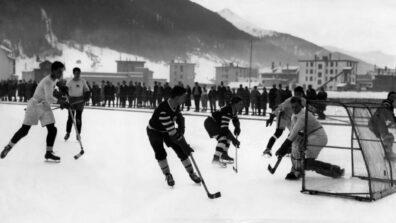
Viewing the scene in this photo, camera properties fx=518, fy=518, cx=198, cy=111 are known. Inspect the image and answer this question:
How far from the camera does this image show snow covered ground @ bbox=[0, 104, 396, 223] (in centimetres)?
570

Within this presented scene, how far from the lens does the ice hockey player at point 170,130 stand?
22.5 feet

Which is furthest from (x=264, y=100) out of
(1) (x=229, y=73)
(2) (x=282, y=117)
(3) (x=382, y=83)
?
(1) (x=229, y=73)

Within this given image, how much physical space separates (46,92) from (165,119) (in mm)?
2984

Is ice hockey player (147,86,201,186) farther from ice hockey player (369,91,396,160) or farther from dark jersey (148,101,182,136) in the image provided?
ice hockey player (369,91,396,160)

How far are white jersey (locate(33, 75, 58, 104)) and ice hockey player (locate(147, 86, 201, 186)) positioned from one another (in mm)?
2473

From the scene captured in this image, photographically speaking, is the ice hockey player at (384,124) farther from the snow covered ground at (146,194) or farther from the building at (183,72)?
the building at (183,72)

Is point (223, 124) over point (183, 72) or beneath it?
beneath

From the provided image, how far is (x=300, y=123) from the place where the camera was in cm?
778

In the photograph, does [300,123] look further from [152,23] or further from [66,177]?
[152,23]

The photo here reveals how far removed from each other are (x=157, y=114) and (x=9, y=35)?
159 metres

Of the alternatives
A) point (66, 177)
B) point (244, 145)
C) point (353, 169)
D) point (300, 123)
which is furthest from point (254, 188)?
point (244, 145)

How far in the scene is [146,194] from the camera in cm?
680

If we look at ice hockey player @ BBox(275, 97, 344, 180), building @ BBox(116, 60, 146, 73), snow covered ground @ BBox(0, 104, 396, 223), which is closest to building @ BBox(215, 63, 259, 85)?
building @ BBox(116, 60, 146, 73)

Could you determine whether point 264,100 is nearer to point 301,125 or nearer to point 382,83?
point 301,125
